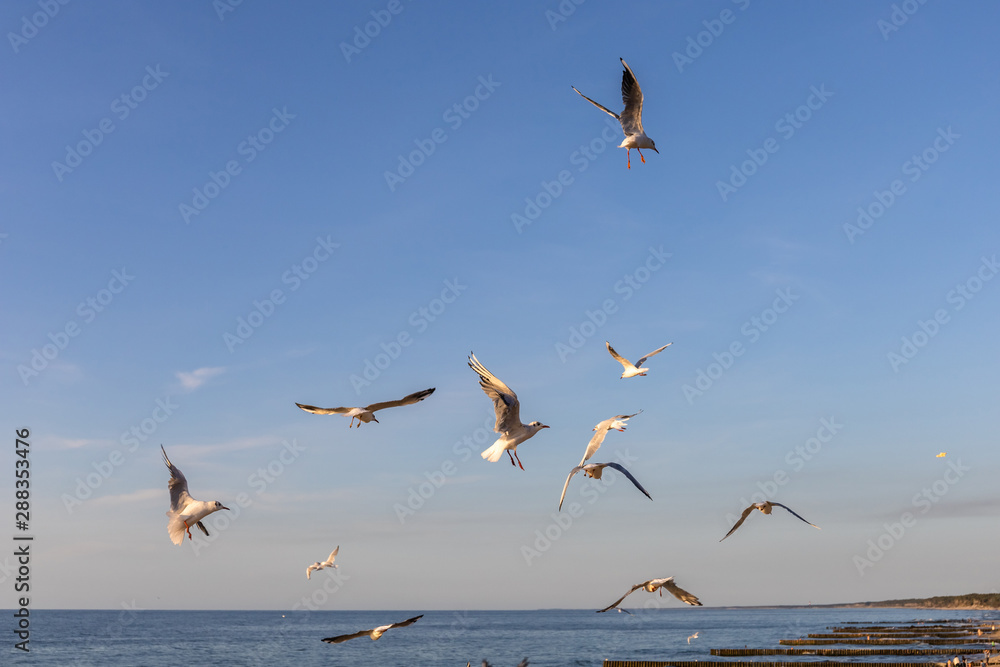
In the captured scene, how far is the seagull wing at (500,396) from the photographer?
16.7 meters

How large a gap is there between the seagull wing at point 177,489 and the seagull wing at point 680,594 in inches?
436

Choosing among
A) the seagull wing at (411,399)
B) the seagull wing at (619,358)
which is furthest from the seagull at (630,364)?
the seagull wing at (411,399)

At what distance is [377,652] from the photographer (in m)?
112

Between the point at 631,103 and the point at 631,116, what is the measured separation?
321 mm

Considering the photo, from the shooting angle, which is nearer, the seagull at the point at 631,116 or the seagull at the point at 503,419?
the seagull at the point at 503,419

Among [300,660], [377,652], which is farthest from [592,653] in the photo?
[300,660]

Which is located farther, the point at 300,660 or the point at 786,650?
the point at 300,660

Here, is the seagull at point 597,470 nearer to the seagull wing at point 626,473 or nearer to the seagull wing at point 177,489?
the seagull wing at point 626,473

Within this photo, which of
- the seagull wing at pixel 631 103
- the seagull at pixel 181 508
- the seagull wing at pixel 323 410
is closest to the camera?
the seagull wing at pixel 323 410

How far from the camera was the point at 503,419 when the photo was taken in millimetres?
17219

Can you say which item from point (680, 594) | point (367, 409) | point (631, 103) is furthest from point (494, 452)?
point (631, 103)

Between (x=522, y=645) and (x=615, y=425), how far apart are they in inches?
4713

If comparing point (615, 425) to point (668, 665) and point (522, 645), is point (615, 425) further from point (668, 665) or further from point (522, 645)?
point (522, 645)

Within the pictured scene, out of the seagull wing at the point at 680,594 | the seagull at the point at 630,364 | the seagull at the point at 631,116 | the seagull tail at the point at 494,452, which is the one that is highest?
the seagull at the point at 631,116
